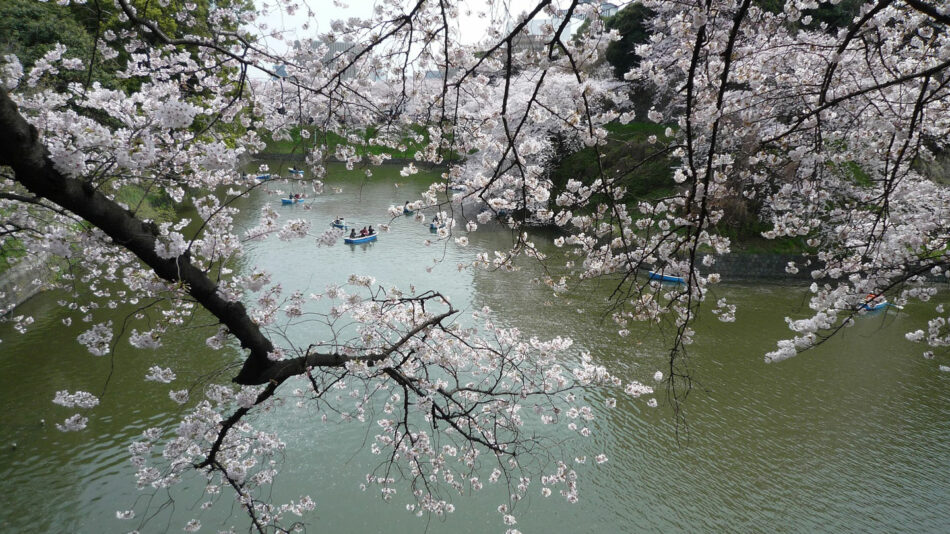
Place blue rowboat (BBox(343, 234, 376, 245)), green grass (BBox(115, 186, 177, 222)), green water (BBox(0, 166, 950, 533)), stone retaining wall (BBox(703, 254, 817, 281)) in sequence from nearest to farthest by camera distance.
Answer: green water (BBox(0, 166, 950, 533)) → green grass (BBox(115, 186, 177, 222)) → stone retaining wall (BBox(703, 254, 817, 281)) → blue rowboat (BBox(343, 234, 376, 245))

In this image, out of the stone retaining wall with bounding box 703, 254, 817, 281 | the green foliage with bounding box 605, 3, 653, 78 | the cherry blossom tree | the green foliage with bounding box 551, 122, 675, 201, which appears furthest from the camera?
the green foliage with bounding box 605, 3, 653, 78

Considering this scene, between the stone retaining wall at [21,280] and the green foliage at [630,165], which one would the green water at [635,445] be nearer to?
the stone retaining wall at [21,280]

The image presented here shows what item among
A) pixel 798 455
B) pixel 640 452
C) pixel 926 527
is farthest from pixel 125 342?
pixel 926 527

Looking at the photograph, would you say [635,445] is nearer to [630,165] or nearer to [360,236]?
[630,165]

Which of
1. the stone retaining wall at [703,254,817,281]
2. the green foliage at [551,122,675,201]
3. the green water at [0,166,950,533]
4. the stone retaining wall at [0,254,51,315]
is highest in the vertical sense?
the green foliage at [551,122,675,201]

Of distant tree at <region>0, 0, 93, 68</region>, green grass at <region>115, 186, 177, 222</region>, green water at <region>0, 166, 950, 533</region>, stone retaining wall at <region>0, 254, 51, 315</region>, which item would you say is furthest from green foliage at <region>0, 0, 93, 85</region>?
green water at <region>0, 166, 950, 533</region>

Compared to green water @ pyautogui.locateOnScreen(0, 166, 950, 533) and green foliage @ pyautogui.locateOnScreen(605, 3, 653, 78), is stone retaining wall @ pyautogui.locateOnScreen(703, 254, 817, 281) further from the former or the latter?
green foliage @ pyautogui.locateOnScreen(605, 3, 653, 78)

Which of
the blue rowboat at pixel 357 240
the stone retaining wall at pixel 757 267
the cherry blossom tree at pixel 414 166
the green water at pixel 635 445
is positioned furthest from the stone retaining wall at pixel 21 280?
the stone retaining wall at pixel 757 267

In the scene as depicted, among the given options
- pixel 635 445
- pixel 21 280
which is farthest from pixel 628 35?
pixel 21 280
